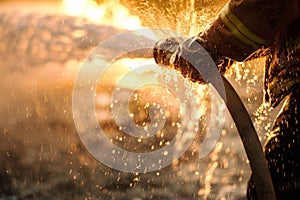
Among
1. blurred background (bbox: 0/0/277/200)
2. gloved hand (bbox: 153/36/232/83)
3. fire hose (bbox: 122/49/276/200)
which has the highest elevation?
blurred background (bbox: 0/0/277/200)

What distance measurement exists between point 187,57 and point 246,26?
16 centimetres

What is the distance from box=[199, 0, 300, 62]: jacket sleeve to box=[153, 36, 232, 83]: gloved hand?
2 centimetres

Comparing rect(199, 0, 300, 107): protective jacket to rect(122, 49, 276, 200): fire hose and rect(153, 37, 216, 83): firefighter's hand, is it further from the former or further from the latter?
rect(122, 49, 276, 200): fire hose

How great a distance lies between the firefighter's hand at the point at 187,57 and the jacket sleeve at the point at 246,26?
0.03 metres

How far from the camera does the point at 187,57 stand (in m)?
1.40

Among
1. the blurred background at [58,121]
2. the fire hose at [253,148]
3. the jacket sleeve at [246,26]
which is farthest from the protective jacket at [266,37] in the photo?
the blurred background at [58,121]

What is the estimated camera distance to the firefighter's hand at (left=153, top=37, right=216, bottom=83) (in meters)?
1.40

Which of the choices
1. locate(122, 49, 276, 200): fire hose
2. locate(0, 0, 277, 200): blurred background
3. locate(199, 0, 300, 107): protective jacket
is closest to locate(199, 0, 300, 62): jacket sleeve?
locate(199, 0, 300, 107): protective jacket

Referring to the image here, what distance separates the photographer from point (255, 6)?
132 cm

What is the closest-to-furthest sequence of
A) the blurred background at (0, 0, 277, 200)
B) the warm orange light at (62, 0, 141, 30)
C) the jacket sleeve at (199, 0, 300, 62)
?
the jacket sleeve at (199, 0, 300, 62) < the warm orange light at (62, 0, 141, 30) < the blurred background at (0, 0, 277, 200)

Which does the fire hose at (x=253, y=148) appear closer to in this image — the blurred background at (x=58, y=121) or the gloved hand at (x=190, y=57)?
the gloved hand at (x=190, y=57)

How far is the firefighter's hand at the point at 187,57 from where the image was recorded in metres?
1.40

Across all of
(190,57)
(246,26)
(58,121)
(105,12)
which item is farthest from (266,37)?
(58,121)

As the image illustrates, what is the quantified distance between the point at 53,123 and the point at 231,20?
4.25 meters
